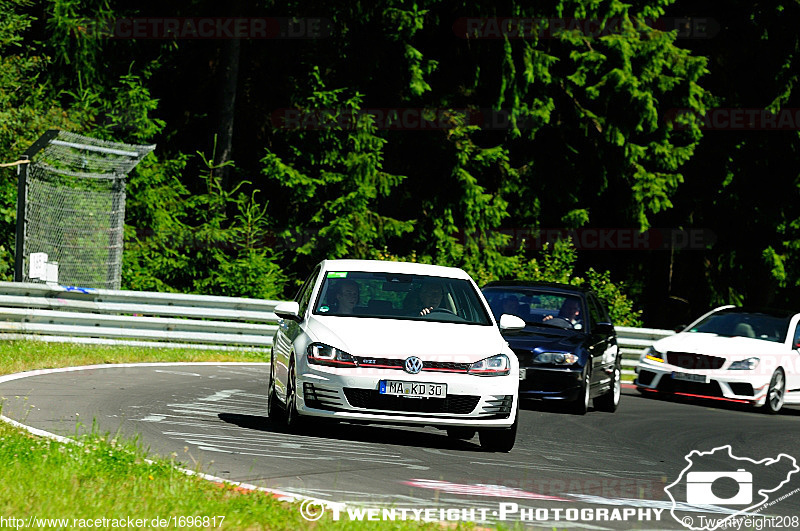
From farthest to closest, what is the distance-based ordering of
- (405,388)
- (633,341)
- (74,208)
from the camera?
(633,341)
(74,208)
(405,388)

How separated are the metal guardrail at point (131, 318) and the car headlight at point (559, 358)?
731 cm

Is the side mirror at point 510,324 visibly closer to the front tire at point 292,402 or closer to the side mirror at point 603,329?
the front tire at point 292,402

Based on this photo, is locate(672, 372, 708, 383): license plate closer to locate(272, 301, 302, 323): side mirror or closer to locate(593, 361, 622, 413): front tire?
locate(593, 361, 622, 413): front tire

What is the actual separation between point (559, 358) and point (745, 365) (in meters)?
4.00

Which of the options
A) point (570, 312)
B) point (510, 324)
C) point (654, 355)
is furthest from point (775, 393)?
point (510, 324)

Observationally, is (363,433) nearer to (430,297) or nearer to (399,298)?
(399,298)

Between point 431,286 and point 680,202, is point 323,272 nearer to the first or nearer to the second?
point 431,286

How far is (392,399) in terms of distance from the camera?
33.6 feet

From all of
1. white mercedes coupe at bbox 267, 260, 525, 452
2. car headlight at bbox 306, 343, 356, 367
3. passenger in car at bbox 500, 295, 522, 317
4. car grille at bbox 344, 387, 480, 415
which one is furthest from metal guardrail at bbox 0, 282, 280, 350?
car grille at bbox 344, 387, 480, 415

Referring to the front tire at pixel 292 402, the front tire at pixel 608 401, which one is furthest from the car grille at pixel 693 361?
the front tire at pixel 292 402

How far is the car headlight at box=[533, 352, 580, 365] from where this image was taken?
15.2m

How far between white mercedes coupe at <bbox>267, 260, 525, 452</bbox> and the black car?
12.1 ft

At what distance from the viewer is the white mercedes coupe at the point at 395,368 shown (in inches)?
404

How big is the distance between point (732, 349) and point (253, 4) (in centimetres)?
1624
